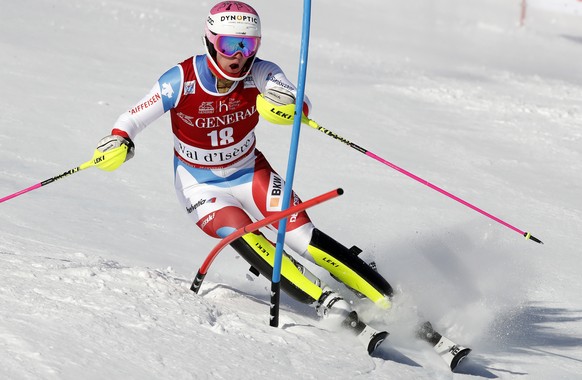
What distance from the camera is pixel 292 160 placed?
4.43 metres

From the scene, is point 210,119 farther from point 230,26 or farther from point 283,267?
point 283,267

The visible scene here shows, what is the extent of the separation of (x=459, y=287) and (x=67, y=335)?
297 cm

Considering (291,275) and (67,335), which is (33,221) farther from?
(67,335)

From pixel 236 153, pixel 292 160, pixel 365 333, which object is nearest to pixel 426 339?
pixel 365 333

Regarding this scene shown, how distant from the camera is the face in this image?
488cm

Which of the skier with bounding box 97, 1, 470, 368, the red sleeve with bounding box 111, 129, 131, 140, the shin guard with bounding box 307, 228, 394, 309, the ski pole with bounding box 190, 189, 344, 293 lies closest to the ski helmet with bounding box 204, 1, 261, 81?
the skier with bounding box 97, 1, 470, 368

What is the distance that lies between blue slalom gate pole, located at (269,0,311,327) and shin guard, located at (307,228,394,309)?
0.33m

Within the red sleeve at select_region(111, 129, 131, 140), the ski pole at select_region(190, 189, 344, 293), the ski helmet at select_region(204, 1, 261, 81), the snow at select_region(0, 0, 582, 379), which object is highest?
the ski helmet at select_region(204, 1, 261, 81)

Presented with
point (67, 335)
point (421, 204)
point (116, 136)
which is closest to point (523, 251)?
point (421, 204)

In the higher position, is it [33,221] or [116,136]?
[116,136]

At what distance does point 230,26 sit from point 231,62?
183mm

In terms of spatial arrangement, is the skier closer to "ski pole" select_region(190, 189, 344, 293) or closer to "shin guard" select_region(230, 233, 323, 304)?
"shin guard" select_region(230, 233, 323, 304)

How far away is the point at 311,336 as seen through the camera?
4660 mm

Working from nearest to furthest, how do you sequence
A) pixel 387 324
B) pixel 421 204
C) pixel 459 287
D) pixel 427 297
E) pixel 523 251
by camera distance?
pixel 387 324 → pixel 427 297 → pixel 459 287 → pixel 523 251 → pixel 421 204
